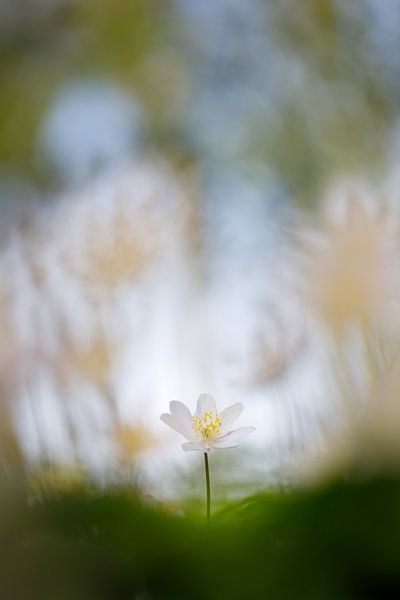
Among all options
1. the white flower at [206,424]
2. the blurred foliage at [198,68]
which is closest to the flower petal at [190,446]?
the white flower at [206,424]

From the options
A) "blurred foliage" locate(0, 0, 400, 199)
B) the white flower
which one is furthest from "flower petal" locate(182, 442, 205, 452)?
"blurred foliage" locate(0, 0, 400, 199)

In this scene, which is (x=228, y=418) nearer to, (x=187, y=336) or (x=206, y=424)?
(x=206, y=424)

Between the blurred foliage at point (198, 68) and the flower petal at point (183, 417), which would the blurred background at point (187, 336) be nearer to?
the flower petal at point (183, 417)

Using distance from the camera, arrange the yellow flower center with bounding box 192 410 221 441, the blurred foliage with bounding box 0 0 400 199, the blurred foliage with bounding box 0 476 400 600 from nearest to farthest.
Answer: the blurred foliage with bounding box 0 476 400 600 → the yellow flower center with bounding box 192 410 221 441 → the blurred foliage with bounding box 0 0 400 199

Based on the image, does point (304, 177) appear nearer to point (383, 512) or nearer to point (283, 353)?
point (283, 353)

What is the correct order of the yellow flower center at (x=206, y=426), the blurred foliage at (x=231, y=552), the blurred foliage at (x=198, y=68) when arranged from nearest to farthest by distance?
the blurred foliage at (x=231, y=552)
the yellow flower center at (x=206, y=426)
the blurred foliage at (x=198, y=68)

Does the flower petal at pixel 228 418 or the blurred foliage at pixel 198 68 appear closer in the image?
the flower petal at pixel 228 418

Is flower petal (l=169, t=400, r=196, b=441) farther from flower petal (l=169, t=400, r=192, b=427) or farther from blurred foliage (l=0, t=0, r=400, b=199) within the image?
blurred foliage (l=0, t=0, r=400, b=199)

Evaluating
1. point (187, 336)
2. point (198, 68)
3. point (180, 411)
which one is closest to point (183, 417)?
point (180, 411)
